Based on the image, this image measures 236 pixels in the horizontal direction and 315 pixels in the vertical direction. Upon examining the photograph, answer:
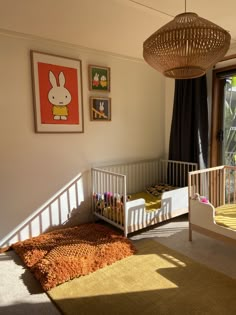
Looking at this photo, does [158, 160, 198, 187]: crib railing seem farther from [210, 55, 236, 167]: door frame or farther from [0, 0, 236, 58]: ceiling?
[0, 0, 236, 58]: ceiling

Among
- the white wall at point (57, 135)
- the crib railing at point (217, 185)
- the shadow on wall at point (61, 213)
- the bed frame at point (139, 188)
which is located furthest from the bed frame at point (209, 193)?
the shadow on wall at point (61, 213)

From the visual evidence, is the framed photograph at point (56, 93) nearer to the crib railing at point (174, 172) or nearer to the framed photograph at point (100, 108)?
the framed photograph at point (100, 108)

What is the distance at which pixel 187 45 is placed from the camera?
1288mm

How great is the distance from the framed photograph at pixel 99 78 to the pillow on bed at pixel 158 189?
5.04 ft

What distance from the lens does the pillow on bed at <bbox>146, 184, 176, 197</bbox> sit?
338 cm

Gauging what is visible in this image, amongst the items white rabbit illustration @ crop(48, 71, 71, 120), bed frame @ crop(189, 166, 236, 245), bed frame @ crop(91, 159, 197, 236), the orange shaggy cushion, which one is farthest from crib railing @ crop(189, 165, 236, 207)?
white rabbit illustration @ crop(48, 71, 71, 120)

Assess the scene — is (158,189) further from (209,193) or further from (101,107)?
(101,107)

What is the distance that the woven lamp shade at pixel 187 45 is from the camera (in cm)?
126

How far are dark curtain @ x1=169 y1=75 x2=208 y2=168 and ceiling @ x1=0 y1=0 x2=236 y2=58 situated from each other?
0.78 meters

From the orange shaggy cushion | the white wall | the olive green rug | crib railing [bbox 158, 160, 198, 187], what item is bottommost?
the olive green rug

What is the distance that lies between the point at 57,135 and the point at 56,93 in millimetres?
A: 487

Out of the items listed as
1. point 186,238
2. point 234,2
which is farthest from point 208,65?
point 186,238

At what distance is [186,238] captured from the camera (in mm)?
2719

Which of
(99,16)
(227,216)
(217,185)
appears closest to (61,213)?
(227,216)
